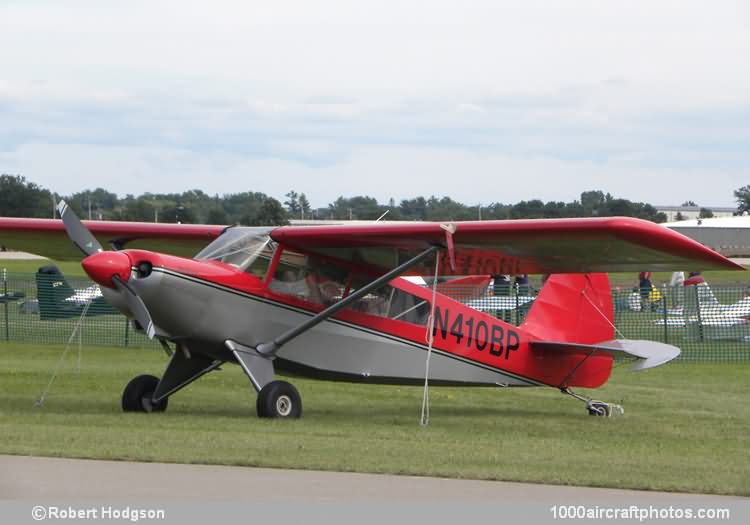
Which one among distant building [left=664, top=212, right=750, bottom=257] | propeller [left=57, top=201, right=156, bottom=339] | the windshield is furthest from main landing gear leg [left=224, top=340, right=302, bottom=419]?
distant building [left=664, top=212, right=750, bottom=257]

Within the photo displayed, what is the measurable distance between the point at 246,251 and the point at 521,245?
9.84ft

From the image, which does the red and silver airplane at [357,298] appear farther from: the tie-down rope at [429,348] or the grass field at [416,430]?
the grass field at [416,430]

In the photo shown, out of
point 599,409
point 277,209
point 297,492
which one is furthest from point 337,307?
point 277,209

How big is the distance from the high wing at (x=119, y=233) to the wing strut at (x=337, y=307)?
7.28 ft

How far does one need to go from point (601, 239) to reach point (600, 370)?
4290 mm

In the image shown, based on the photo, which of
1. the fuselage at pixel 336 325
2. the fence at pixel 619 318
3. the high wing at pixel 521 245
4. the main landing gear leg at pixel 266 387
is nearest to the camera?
the high wing at pixel 521 245

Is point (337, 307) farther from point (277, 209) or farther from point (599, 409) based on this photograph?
point (277, 209)

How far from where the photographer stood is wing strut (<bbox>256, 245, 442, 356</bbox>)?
13.2 meters

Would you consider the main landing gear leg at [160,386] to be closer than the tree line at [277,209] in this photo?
Yes

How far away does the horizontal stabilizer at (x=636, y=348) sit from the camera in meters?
14.1

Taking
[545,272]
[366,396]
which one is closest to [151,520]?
[545,272]

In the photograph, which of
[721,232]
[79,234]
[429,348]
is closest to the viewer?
[79,234]

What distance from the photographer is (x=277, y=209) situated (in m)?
71.8

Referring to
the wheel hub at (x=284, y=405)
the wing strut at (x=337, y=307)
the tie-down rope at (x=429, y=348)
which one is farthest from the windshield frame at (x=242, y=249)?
the tie-down rope at (x=429, y=348)
